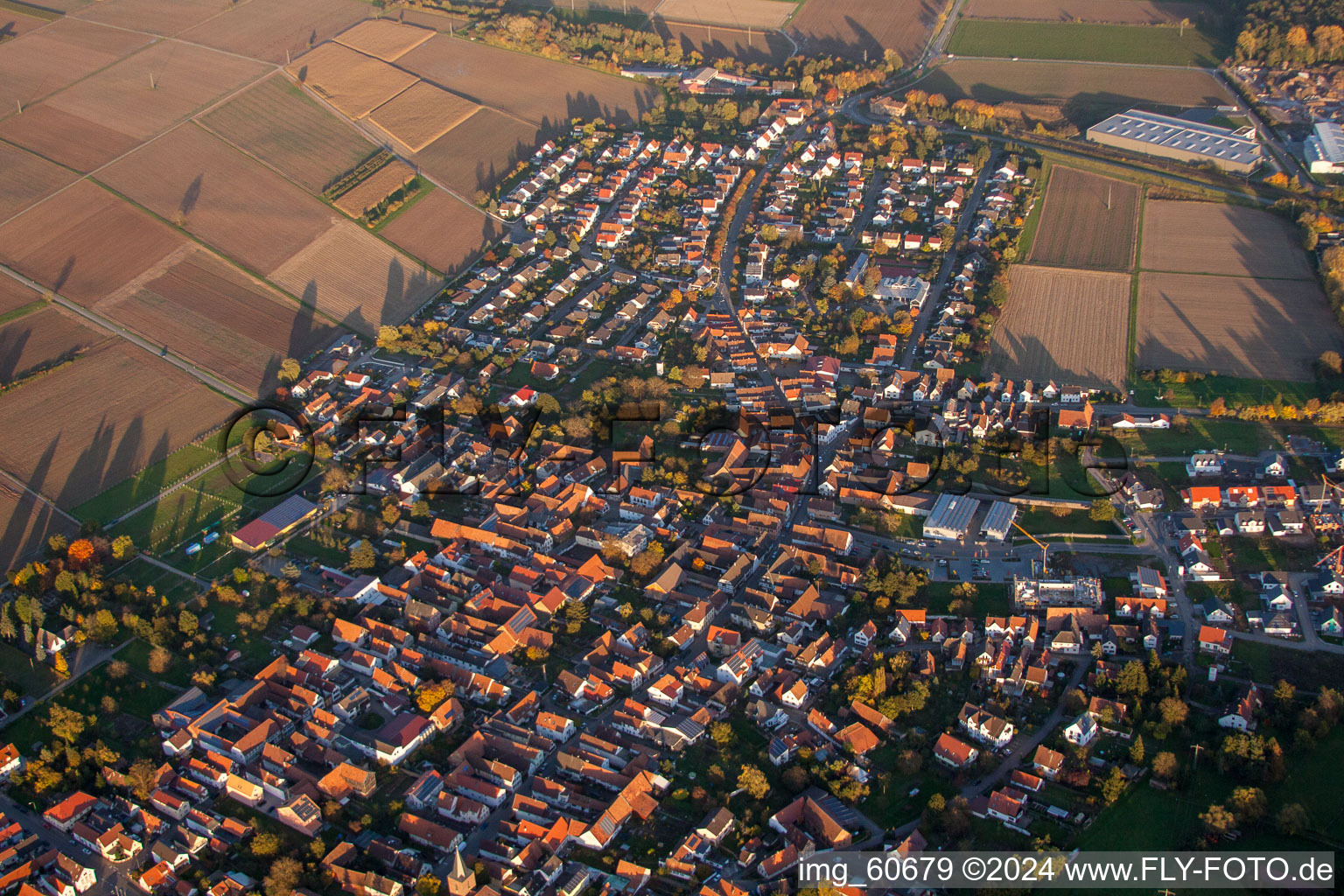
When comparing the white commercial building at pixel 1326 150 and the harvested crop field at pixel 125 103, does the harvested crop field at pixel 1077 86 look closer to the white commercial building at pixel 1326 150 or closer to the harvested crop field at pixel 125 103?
the white commercial building at pixel 1326 150

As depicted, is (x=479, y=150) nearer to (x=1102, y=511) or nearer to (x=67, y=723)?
(x=67, y=723)

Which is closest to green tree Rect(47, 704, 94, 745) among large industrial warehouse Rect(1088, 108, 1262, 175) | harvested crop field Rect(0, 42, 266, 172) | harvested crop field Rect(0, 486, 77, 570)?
harvested crop field Rect(0, 486, 77, 570)

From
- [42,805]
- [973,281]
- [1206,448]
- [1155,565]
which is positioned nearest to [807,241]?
[973,281]

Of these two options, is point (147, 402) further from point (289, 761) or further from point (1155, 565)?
point (1155, 565)

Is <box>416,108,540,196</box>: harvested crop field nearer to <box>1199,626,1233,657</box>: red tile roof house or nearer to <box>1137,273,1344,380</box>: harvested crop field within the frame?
<box>1137,273,1344,380</box>: harvested crop field

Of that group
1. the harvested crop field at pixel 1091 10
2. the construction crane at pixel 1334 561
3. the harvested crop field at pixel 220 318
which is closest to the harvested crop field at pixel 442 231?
the harvested crop field at pixel 220 318
